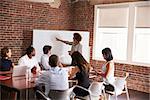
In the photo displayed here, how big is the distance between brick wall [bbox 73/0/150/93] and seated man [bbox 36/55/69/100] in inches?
136

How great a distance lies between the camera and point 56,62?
3.35 m

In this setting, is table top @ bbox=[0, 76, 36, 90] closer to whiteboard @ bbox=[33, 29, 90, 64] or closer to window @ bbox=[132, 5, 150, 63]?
whiteboard @ bbox=[33, 29, 90, 64]

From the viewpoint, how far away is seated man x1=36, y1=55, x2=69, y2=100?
326 cm

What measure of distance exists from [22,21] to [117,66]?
285 centimetres

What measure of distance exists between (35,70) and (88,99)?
3.61ft

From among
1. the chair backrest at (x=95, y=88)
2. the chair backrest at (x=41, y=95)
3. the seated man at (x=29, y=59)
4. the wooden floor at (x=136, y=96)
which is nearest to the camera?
the chair backrest at (x=41, y=95)

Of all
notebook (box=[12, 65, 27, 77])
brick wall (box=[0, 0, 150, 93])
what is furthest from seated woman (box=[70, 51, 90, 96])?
brick wall (box=[0, 0, 150, 93])

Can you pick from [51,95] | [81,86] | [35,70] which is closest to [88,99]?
[81,86]

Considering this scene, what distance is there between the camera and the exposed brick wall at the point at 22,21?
6.18 m

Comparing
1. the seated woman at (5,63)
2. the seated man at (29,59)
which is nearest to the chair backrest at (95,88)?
the seated man at (29,59)

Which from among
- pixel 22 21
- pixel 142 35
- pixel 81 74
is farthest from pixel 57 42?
pixel 81 74

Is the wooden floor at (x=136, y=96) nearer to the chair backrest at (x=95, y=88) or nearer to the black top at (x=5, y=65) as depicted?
the chair backrest at (x=95, y=88)

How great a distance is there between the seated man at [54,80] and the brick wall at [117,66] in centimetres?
345

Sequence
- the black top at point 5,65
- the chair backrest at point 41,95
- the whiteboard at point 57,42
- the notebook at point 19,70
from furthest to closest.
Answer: the whiteboard at point 57,42
the black top at point 5,65
the notebook at point 19,70
the chair backrest at point 41,95
